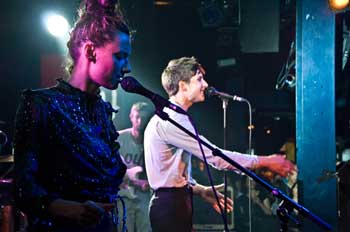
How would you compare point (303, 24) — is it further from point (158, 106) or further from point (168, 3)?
point (168, 3)

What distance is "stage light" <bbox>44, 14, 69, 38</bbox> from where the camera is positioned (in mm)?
7297

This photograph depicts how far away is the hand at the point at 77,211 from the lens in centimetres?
184

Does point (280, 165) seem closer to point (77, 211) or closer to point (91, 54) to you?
point (91, 54)

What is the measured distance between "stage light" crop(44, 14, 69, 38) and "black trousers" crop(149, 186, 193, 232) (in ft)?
14.1

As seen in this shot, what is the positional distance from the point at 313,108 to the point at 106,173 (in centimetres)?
237

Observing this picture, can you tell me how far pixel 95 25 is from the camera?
2219mm

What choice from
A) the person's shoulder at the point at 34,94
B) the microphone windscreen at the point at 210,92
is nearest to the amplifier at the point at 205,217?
the microphone windscreen at the point at 210,92

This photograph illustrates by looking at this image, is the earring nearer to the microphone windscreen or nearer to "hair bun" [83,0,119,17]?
"hair bun" [83,0,119,17]

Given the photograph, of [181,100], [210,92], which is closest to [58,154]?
[181,100]

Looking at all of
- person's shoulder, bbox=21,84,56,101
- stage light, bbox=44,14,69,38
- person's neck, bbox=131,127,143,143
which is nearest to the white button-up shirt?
person's shoulder, bbox=21,84,56,101

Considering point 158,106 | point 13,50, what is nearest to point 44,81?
point 13,50

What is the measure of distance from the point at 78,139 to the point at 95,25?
56cm

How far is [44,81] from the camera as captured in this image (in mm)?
8328

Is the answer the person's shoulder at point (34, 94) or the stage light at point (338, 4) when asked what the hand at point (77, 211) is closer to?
the person's shoulder at point (34, 94)
